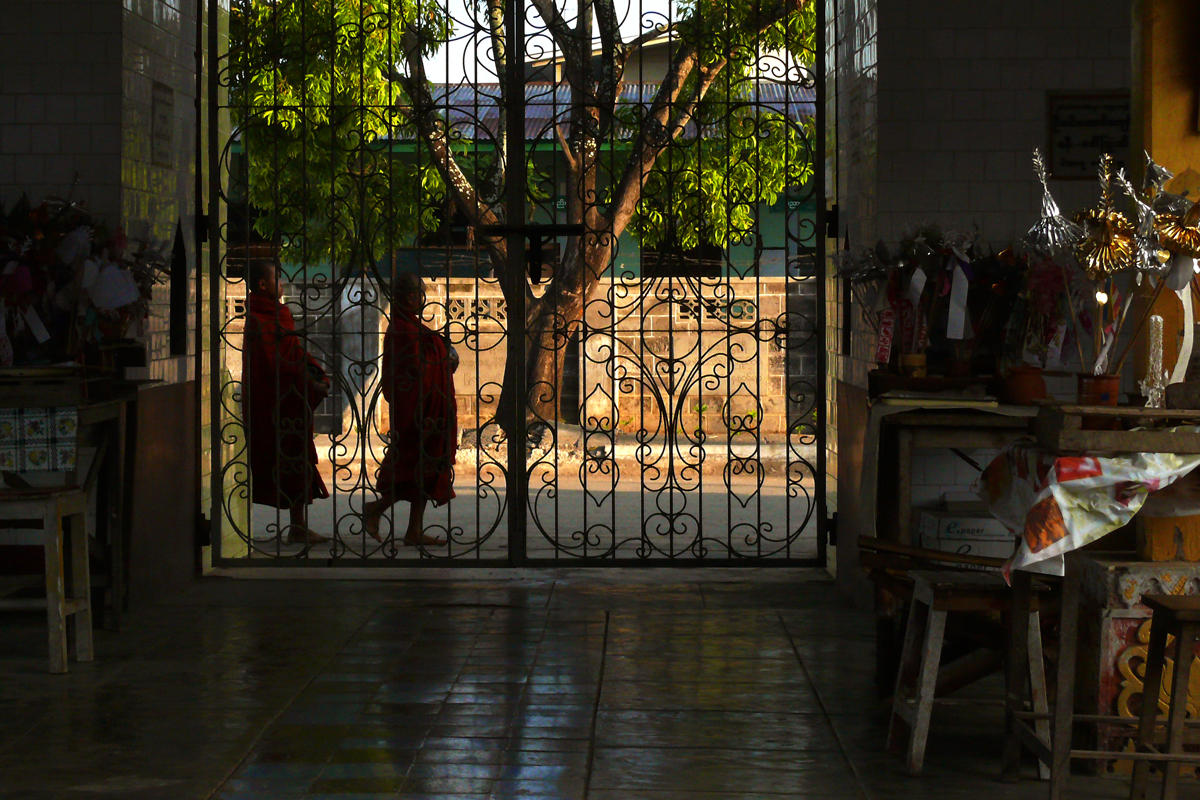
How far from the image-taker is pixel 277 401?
7.80 metres

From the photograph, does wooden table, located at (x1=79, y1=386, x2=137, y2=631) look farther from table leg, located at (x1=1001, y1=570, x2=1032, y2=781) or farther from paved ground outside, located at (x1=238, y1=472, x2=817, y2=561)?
table leg, located at (x1=1001, y1=570, x2=1032, y2=781)

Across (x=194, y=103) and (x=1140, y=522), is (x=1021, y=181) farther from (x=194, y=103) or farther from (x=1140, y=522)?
(x=194, y=103)

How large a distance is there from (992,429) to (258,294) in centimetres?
428

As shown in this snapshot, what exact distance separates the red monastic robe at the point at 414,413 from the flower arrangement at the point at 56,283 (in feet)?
6.58

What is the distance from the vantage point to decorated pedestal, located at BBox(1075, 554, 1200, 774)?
4.27 m

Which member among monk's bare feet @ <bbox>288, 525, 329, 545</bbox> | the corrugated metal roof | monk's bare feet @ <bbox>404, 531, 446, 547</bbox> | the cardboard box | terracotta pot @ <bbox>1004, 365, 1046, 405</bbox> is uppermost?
the corrugated metal roof

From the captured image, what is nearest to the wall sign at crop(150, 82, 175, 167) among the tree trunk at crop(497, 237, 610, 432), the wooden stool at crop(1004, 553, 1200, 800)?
the tree trunk at crop(497, 237, 610, 432)

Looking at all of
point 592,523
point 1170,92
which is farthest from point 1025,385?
point 592,523

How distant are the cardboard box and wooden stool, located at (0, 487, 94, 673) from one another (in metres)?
3.07

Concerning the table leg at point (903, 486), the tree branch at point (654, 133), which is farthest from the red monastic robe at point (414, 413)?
the table leg at point (903, 486)

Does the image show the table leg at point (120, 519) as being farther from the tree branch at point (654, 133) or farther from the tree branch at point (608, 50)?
the tree branch at point (608, 50)

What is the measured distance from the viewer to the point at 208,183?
7852mm

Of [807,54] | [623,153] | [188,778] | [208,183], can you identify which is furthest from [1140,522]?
[623,153]

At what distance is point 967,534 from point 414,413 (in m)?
3.55
